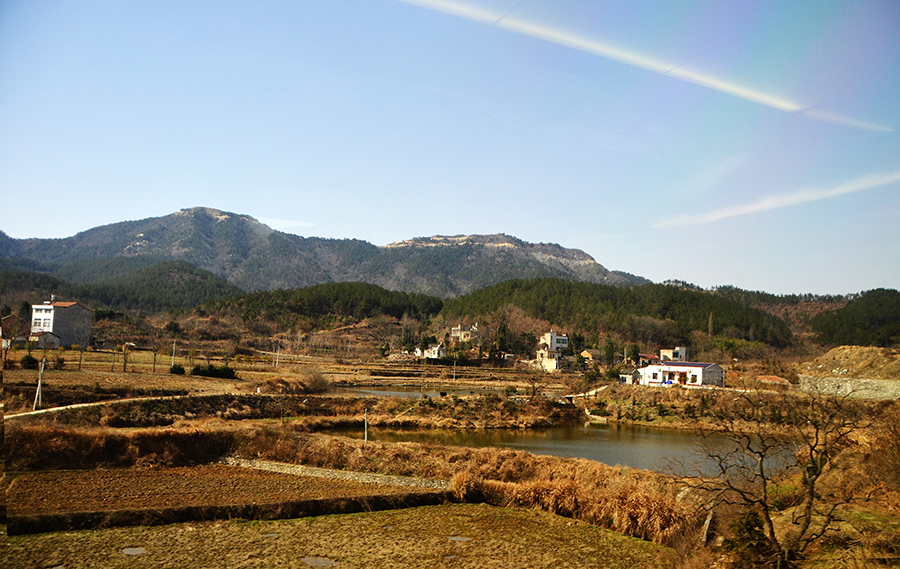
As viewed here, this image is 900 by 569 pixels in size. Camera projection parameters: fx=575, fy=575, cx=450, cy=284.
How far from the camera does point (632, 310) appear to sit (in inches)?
4776

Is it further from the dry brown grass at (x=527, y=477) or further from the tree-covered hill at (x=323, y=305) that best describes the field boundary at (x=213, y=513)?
the tree-covered hill at (x=323, y=305)

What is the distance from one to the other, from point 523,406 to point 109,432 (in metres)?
27.5

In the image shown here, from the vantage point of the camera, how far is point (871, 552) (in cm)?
854

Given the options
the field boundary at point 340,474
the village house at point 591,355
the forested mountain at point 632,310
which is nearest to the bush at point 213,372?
the field boundary at point 340,474

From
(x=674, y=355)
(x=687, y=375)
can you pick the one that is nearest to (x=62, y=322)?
(x=687, y=375)

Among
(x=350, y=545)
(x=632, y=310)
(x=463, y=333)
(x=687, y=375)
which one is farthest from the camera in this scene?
(x=632, y=310)

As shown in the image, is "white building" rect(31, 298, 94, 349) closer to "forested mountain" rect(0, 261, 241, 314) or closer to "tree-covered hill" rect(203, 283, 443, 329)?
"forested mountain" rect(0, 261, 241, 314)

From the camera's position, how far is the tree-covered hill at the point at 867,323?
2825 inches

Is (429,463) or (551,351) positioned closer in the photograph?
(429,463)

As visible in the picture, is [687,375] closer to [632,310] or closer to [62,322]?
[62,322]

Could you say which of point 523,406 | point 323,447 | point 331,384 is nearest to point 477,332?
point 331,384

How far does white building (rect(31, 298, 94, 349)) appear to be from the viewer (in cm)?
5518

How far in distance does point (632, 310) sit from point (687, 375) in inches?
2657

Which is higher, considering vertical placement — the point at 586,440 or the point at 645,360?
the point at 645,360
